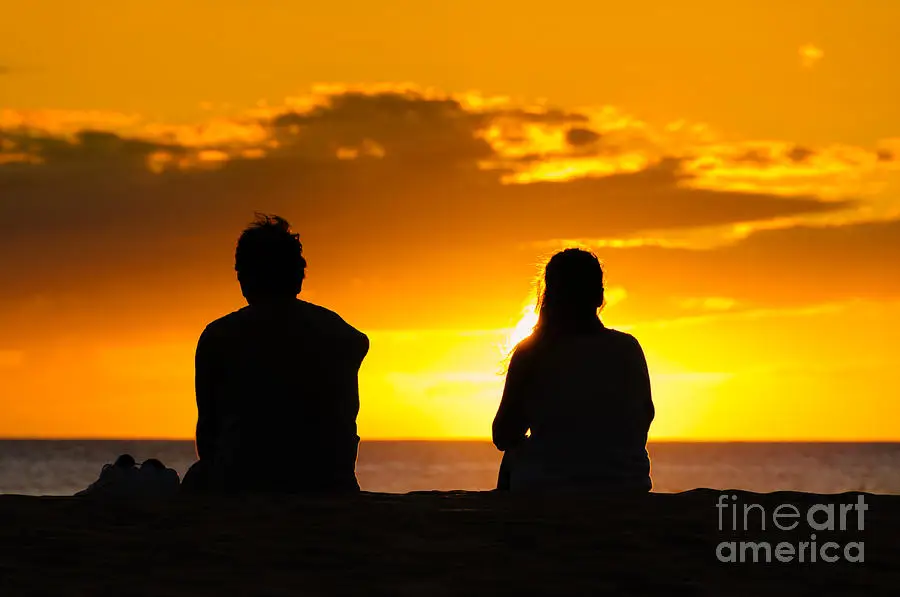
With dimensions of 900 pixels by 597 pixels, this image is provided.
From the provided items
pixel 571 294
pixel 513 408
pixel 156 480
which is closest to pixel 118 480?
pixel 156 480

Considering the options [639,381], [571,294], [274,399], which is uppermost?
[571,294]

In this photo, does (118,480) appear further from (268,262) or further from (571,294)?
(571,294)

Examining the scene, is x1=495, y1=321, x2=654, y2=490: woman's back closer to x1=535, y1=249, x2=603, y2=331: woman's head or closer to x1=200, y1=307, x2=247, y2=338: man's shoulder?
x1=535, y1=249, x2=603, y2=331: woman's head

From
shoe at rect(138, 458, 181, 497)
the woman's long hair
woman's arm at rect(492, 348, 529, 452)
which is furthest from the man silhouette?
the woman's long hair

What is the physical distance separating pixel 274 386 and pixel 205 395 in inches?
15.6

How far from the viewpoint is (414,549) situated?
18.1ft

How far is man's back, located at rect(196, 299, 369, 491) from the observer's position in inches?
314

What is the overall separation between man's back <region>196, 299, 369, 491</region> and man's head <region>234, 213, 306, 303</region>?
100 mm

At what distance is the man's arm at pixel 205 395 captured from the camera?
798 centimetres

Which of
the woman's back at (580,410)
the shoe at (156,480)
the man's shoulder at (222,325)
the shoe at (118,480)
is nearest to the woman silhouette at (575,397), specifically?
Answer: the woman's back at (580,410)

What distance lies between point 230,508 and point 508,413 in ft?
6.51

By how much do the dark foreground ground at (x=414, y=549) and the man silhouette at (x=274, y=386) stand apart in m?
1.09

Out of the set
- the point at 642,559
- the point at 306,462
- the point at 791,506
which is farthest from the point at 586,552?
the point at 306,462

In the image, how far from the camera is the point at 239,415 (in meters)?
7.99
